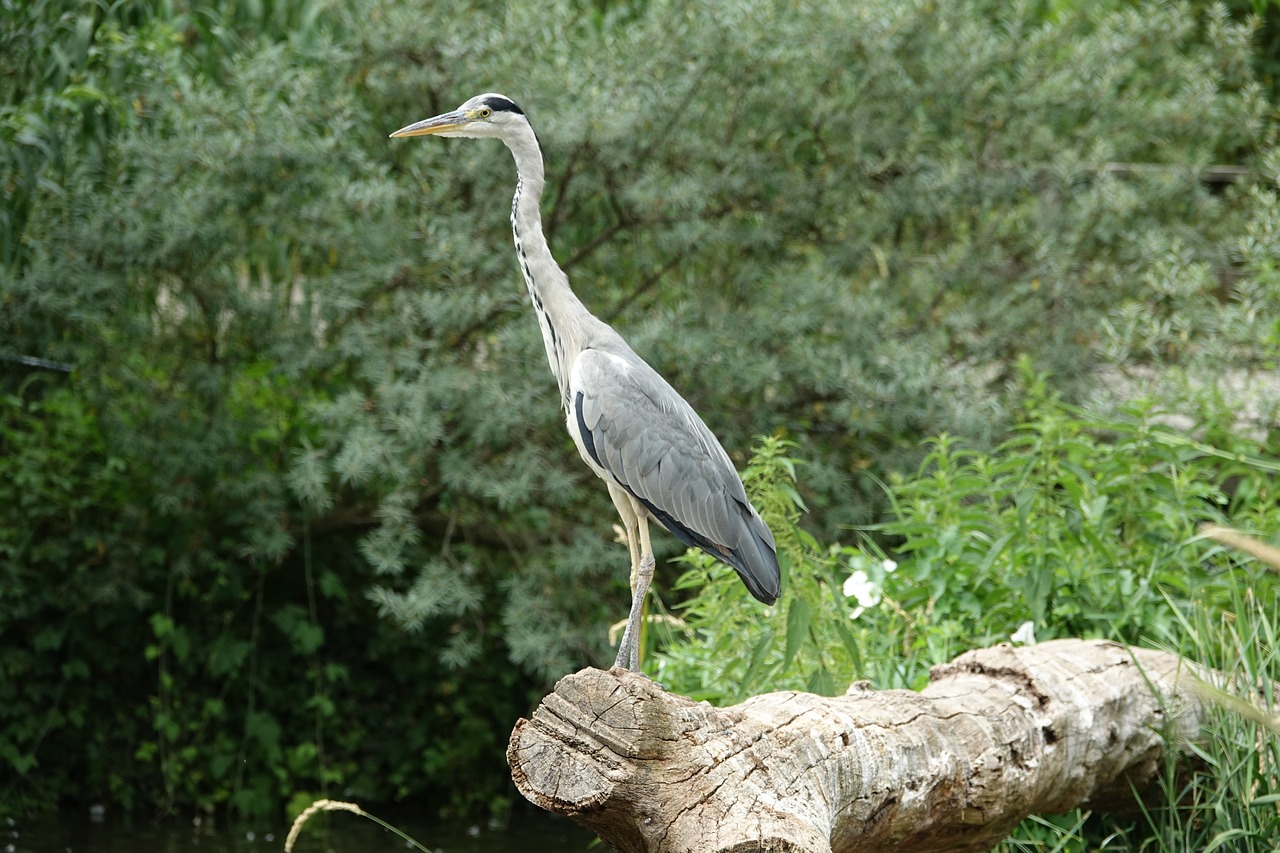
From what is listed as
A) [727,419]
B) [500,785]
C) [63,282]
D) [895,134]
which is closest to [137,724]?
[500,785]

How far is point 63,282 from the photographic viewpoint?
5777 millimetres

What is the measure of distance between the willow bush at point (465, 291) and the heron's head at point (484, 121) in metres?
2.06

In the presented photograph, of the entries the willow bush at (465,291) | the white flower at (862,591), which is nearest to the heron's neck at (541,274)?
the white flower at (862,591)

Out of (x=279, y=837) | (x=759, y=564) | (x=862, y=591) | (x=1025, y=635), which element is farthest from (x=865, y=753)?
(x=279, y=837)

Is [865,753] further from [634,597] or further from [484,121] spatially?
[484,121]

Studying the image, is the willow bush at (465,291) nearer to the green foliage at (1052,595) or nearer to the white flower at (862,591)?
the green foliage at (1052,595)

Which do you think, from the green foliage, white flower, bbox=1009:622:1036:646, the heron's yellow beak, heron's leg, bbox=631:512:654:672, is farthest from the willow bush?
heron's leg, bbox=631:512:654:672

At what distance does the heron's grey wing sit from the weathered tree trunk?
64 cm

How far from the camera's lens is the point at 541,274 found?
3.71 metres

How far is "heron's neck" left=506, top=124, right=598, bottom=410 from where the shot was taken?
3703mm

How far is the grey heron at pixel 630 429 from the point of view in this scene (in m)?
3.51

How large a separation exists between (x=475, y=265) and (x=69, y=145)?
1961 mm

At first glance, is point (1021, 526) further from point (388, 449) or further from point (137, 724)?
point (137, 724)

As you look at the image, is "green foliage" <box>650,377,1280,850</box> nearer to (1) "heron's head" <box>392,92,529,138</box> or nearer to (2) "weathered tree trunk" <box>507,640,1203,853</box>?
(2) "weathered tree trunk" <box>507,640,1203,853</box>
